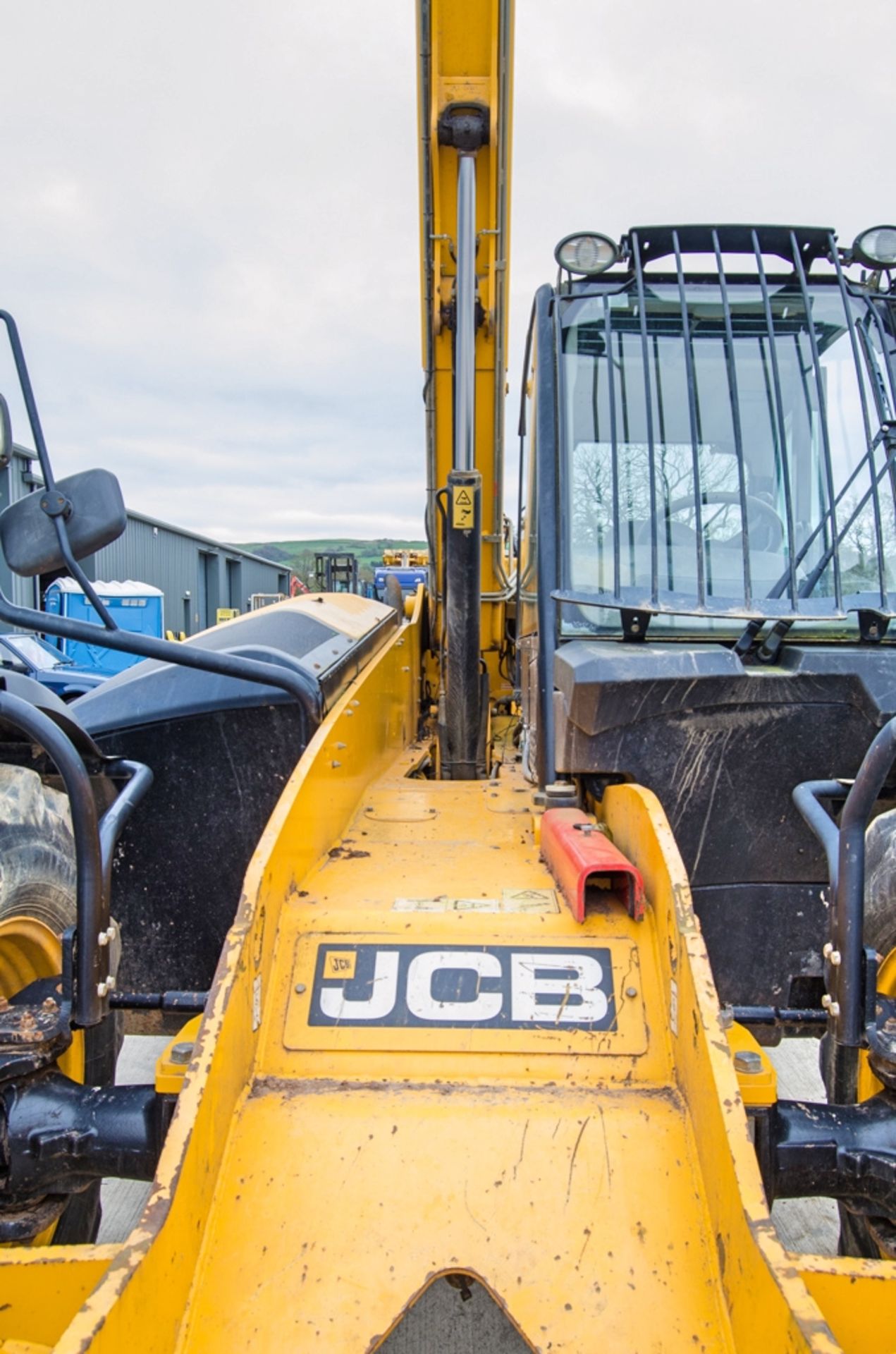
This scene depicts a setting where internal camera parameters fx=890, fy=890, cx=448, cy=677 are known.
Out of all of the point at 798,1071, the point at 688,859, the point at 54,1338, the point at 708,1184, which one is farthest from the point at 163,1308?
the point at 798,1071

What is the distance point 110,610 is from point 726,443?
12179 millimetres

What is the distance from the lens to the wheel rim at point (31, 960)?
6.11 ft

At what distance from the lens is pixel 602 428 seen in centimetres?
259

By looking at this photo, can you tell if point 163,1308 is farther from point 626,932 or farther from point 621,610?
point 621,610

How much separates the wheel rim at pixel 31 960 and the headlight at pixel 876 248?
2.71 meters

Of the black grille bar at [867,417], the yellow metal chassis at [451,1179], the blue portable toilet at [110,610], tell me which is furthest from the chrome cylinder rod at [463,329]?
the blue portable toilet at [110,610]

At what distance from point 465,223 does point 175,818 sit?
2.22 m

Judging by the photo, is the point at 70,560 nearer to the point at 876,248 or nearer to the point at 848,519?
the point at 848,519

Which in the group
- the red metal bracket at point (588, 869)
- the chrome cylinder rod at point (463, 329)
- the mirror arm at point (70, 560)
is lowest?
the red metal bracket at point (588, 869)

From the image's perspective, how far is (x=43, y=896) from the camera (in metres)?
1.88

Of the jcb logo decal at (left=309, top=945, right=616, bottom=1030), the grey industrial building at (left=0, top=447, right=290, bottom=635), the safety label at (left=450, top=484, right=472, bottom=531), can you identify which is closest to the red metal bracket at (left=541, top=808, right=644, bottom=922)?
the jcb logo decal at (left=309, top=945, right=616, bottom=1030)

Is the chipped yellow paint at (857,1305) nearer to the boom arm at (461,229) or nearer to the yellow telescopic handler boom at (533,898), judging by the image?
the yellow telescopic handler boom at (533,898)

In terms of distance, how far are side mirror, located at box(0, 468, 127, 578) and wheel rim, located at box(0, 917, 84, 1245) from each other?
2.44 feet

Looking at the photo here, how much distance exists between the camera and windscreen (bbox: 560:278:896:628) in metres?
2.41
